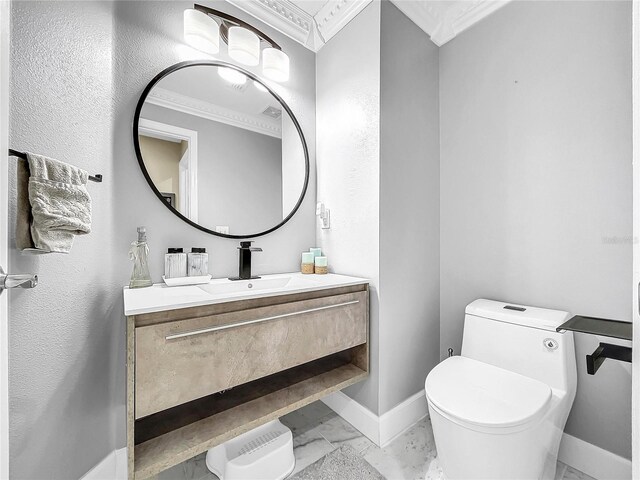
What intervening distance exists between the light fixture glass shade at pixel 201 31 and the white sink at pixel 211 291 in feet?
3.99

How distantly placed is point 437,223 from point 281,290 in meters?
1.15

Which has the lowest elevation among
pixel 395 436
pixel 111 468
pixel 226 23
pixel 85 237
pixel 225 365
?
pixel 395 436

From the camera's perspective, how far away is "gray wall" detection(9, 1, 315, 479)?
82 centimetres

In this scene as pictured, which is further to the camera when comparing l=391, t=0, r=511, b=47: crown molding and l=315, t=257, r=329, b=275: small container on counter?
l=315, t=257, r=329, b=275: small container on counter

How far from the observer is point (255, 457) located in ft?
3.85

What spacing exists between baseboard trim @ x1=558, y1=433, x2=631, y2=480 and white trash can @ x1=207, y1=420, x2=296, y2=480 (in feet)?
4.17

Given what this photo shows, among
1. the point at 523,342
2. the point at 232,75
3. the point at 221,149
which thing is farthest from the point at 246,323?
the point at 232,75

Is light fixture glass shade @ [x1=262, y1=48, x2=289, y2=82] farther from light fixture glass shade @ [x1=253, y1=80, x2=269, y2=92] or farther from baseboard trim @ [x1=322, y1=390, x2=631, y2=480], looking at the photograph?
baseboard trim @ [x1=322, y1=390, x2=631, y2=480]

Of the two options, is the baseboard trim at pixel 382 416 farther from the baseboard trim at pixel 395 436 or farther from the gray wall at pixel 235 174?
the gray wall at pixel 235 174

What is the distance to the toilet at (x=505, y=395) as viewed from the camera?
96 cm

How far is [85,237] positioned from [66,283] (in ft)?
0.58

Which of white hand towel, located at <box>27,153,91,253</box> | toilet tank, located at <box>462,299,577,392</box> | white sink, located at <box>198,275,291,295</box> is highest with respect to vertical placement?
white hand towel, located at <box>27,153,91,253</box>

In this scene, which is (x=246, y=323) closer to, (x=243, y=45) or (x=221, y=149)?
(x=221, y=149)

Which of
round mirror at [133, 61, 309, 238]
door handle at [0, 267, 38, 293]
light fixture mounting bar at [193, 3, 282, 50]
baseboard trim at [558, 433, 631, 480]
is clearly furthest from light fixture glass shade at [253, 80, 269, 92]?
baseboard trim at [558, 433, 631, 480]
